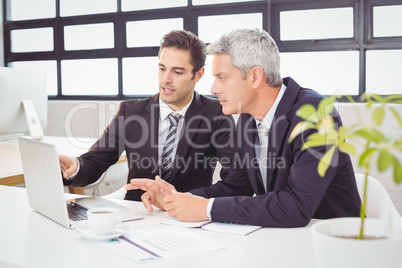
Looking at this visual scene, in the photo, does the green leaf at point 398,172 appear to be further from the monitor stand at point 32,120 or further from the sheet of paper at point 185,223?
the monitor stand at point 32,120

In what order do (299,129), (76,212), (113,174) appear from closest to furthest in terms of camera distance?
(299,129)
(76,212)
(113,174)

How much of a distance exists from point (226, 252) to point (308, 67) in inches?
126

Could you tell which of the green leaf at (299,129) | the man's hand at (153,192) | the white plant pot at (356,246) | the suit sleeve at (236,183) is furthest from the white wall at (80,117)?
the white plant pot at (356,246)

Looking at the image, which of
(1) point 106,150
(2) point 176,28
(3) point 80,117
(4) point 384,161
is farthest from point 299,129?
(3) point 80,117

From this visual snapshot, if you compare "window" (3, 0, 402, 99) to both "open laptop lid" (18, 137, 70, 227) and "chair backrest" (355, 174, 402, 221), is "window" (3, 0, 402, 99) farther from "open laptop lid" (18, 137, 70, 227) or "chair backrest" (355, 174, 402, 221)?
"open laptop lid" (18, 137, 70, 227)

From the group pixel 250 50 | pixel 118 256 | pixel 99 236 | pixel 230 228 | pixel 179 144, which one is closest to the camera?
pixel 118 256

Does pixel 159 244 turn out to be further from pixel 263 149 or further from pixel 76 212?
pixel 263 149

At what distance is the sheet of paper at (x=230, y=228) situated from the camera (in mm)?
1427

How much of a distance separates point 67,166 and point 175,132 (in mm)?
590

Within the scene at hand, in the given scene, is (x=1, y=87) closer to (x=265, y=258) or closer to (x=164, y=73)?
(x=164, y=73)

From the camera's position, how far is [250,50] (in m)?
1.88

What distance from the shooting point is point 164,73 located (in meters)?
2.49

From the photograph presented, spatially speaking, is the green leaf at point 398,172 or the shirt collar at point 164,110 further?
the shirt collar at point 164,110

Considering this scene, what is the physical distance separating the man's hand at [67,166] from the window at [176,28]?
6.08 feet
